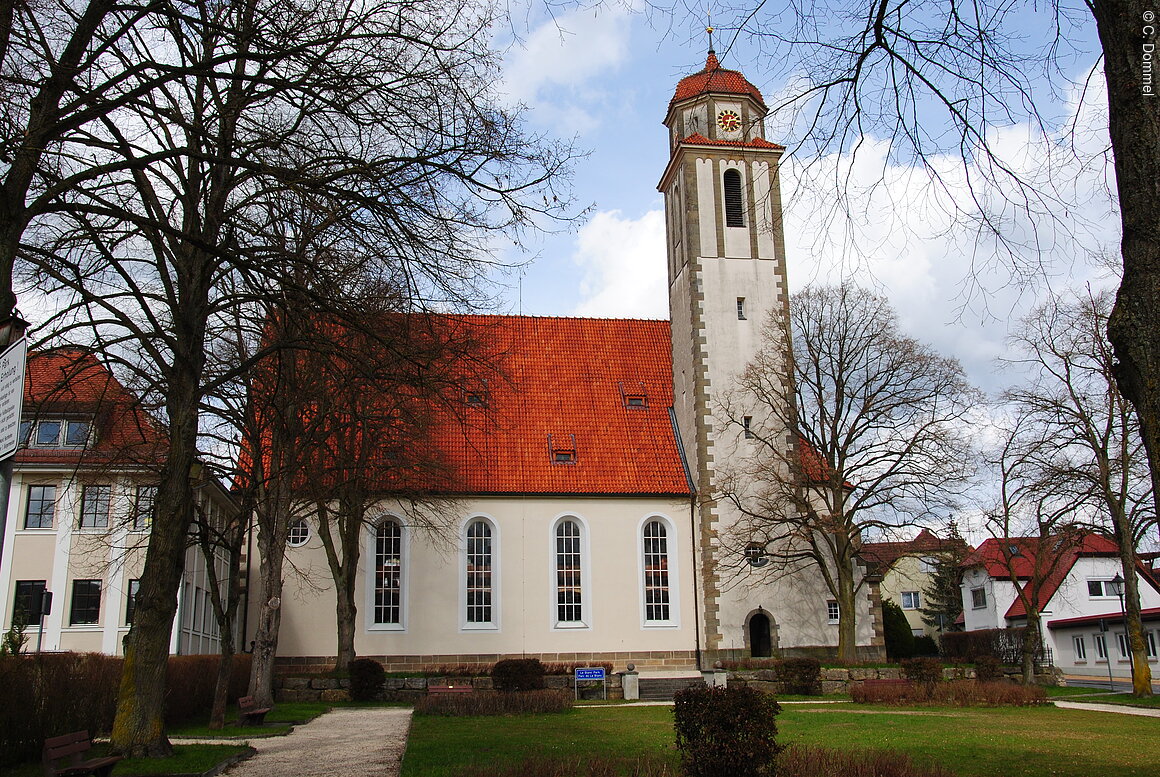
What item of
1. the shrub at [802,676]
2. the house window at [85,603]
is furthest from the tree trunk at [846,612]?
the house window at [85,603]

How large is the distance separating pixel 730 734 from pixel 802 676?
16512mm

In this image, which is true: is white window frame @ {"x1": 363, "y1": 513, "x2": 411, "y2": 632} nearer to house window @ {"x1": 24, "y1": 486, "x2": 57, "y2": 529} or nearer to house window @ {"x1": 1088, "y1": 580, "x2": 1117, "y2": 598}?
house window @ {"x1": 24, "y1": 486, "x2": 57, "y2": 529}

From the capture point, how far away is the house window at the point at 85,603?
27341 millimetres

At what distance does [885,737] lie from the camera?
1359 cm

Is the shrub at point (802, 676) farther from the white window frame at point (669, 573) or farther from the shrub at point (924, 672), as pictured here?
the white window frame at point (669, 573)

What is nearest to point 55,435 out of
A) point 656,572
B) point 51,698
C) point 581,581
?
point 581,581

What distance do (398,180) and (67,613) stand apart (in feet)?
79.2

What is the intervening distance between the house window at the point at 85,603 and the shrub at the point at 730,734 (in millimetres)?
23626

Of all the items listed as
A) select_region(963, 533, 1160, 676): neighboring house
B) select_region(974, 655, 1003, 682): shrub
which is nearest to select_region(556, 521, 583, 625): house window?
select_region(974, 655, 1003, 682): shrub

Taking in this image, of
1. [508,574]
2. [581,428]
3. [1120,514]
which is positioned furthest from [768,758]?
[581,428]

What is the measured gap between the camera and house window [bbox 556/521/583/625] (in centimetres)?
2878

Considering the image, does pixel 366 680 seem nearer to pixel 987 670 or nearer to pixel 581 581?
pixel 581 581

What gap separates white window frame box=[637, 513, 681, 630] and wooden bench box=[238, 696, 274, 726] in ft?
45.7

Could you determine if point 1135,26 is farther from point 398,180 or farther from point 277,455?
point 277,455
